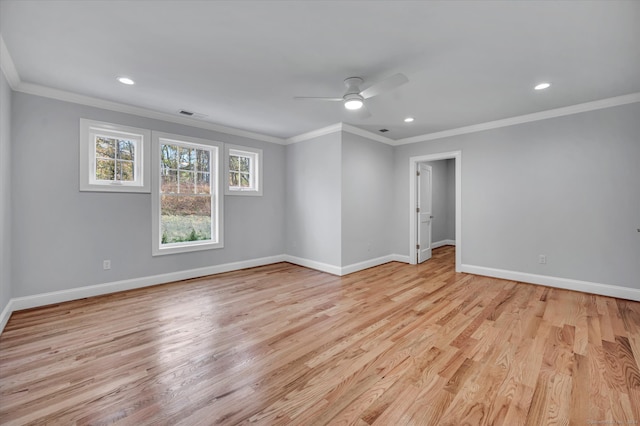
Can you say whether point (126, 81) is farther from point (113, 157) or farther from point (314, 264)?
point (314, 264)

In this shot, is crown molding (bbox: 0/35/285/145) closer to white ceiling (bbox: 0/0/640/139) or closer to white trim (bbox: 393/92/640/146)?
white ceiling (bbox: 0/0/640/139)

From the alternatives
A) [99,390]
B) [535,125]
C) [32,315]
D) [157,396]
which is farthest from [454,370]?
[32,315]

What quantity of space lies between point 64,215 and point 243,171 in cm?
272

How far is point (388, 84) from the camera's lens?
8.46 feet

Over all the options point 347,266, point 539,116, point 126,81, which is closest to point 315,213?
point 347,266

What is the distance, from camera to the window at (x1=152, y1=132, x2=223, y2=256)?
4.25m

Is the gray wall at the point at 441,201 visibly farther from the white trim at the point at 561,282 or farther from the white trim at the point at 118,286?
the white trim at the point at 118,286

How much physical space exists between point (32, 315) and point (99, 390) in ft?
6.97

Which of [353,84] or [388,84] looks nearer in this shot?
[388,84]

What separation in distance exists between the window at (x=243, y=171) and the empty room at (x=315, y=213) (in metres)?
0.05

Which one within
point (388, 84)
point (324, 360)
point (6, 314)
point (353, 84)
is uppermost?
point (353, 84)

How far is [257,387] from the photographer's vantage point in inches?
73.2

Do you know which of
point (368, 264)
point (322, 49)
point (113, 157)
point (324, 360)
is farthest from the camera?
point (368, 264)

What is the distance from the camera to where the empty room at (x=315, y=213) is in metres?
1.89
